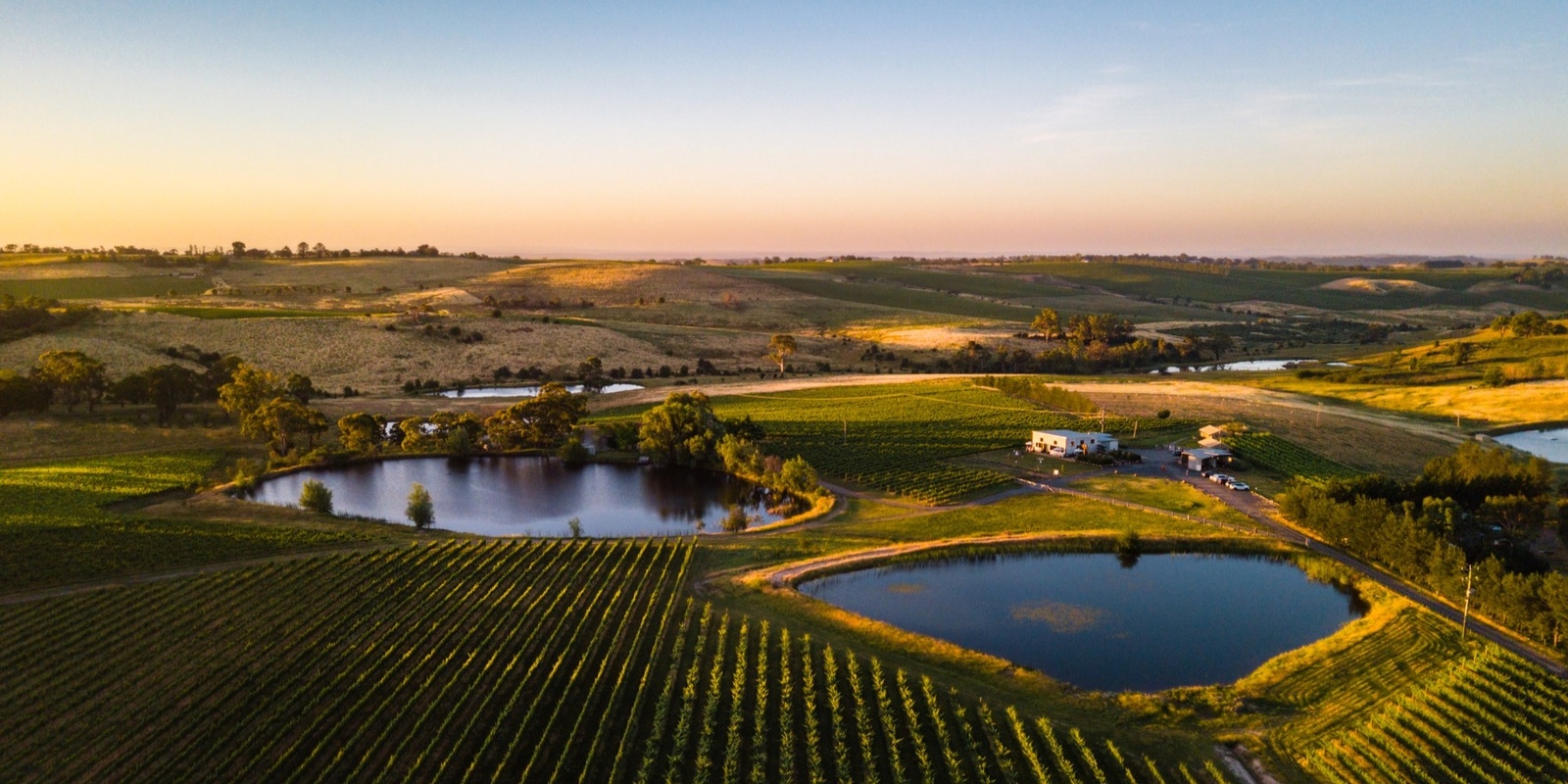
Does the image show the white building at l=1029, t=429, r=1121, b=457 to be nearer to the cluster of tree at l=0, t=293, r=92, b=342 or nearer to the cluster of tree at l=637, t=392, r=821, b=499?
the cluster of tree at l=637, t=392, r=821, b=499

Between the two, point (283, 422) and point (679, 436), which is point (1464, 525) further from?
point (283, 422)

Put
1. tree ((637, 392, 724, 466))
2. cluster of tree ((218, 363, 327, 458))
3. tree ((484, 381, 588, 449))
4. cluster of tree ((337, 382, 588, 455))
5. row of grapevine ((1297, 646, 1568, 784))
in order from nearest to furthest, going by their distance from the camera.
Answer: row of grapevine ((1297, 646, 1568, 784)) < tree ((637, 392, 724, 466)) < cluster of tree ((218, 363, 327, 458)) < cluster of tree ((337, 382, 588, 455)) < tree ((484, 381, 588, 449))

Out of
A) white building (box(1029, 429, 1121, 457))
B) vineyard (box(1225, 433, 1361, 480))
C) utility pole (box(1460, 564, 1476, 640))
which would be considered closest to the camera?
utility pole (box(1460, 564, 1476, 640))

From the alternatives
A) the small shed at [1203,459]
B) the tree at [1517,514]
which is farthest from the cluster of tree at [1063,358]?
the tree at [1517,514]

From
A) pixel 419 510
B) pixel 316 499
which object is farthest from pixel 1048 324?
pixel 316 499

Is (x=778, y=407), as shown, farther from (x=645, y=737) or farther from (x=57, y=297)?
(x=57, y=297)

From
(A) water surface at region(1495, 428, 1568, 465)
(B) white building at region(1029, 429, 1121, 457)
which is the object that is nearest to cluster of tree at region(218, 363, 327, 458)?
(B) white building at region(1029, 429, 1121, 457)
